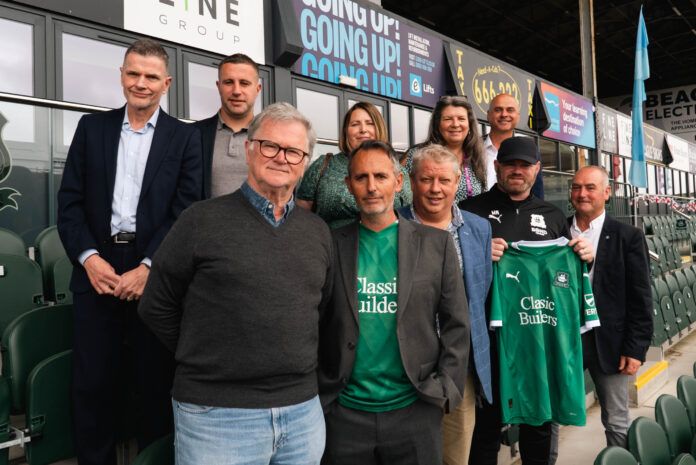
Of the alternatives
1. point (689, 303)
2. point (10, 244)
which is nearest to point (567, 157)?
point (689, 303)

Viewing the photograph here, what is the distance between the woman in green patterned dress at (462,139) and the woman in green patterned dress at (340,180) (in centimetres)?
29

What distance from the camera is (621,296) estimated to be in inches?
101

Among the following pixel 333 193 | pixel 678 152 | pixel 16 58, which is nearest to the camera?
pixel 333 193

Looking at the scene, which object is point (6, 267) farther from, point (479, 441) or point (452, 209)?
point (479, 441)

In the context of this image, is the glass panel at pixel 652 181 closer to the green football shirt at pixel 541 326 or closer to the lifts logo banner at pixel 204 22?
the lifts logo banner at pixel 204 22

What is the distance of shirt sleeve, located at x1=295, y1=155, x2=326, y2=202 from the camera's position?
2.13m

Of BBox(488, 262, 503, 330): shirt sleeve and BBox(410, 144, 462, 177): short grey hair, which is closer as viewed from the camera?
BBox(410, 144, 462, 177): short grey hair

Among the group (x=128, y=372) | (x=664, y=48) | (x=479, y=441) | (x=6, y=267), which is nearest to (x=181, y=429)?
(x=128, y=372)

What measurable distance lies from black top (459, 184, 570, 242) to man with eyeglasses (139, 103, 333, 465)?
116 centimetres

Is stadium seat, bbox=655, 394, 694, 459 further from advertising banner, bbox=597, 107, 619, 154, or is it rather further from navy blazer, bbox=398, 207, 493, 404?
advertising banner, bbox=597, 107, 619, 154

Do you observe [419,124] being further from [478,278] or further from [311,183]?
[478,278]

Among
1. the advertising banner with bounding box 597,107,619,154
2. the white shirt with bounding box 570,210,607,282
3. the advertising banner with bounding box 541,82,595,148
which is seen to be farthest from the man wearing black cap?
the advertising banner with bounding box 597,107,619,154

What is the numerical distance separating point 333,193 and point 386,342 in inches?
26.3

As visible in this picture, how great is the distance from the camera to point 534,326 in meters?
2.24
